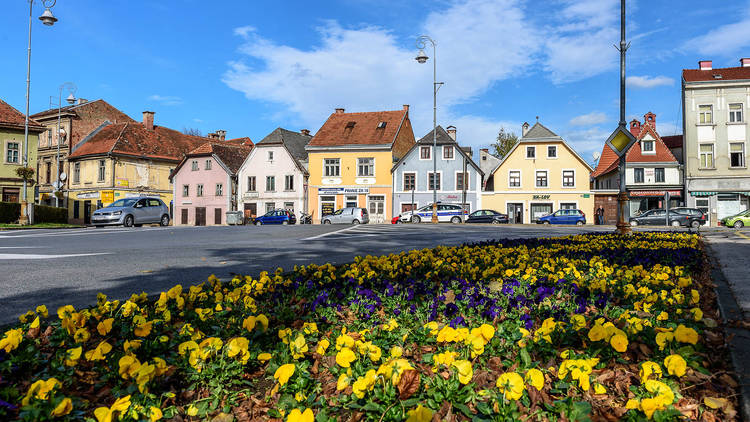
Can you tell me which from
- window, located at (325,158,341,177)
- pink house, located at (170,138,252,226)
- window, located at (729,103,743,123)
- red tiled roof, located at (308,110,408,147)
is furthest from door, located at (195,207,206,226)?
window, located at (729,103,743,123)

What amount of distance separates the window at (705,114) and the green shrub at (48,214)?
49.9 meters

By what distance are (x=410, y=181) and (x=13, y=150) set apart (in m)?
33.3

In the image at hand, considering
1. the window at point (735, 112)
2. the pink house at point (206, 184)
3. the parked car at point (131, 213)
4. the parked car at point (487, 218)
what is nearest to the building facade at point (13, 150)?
the pink house at point (206, 184)

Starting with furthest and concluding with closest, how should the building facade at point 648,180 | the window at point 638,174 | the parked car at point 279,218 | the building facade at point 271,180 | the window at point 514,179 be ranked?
the building facade at point 271,180 < the window at point 514,179 < the window at point 638,174 < the building facade at point 648,180 < the parked car at point 279,218

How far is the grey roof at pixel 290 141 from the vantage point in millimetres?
49875

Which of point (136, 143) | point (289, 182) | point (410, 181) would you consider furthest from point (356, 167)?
point (136, 143)

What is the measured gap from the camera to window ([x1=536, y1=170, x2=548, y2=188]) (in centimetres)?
4588

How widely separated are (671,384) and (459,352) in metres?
0.84

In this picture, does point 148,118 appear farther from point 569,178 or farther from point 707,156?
point 707,156

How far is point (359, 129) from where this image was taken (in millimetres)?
50750

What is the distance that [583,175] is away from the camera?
45.1 metres

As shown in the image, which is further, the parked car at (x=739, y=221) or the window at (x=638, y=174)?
the window at (x=638, y=174)

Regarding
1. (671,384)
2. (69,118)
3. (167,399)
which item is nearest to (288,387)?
(167,399)

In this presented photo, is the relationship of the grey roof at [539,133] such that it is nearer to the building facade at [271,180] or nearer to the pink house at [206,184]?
the building facade at [271,180]
